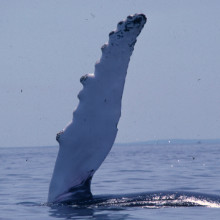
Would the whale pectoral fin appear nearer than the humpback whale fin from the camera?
No

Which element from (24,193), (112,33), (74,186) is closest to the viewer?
(112,33)

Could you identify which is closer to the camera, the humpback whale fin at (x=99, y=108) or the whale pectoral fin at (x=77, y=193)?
the humpback whale fin at (x=99, y=108)

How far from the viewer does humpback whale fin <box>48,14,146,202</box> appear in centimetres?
765

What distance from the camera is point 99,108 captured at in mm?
7828

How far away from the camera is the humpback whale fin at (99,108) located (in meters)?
7.65

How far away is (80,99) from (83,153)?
78 cm

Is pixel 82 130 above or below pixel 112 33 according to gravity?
below

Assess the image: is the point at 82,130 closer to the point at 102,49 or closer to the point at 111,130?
the point at 111,130

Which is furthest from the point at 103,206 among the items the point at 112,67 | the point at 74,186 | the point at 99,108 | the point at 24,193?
the point at 24,193

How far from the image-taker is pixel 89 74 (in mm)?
7727

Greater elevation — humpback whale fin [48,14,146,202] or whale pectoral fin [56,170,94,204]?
humpback whale fin [48,14,146,202]

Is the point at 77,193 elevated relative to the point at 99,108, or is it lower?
lower

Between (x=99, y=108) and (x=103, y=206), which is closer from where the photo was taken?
(x=99, y=108)

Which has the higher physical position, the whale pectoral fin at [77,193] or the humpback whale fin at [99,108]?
the humpback whale fin at [99,108]
